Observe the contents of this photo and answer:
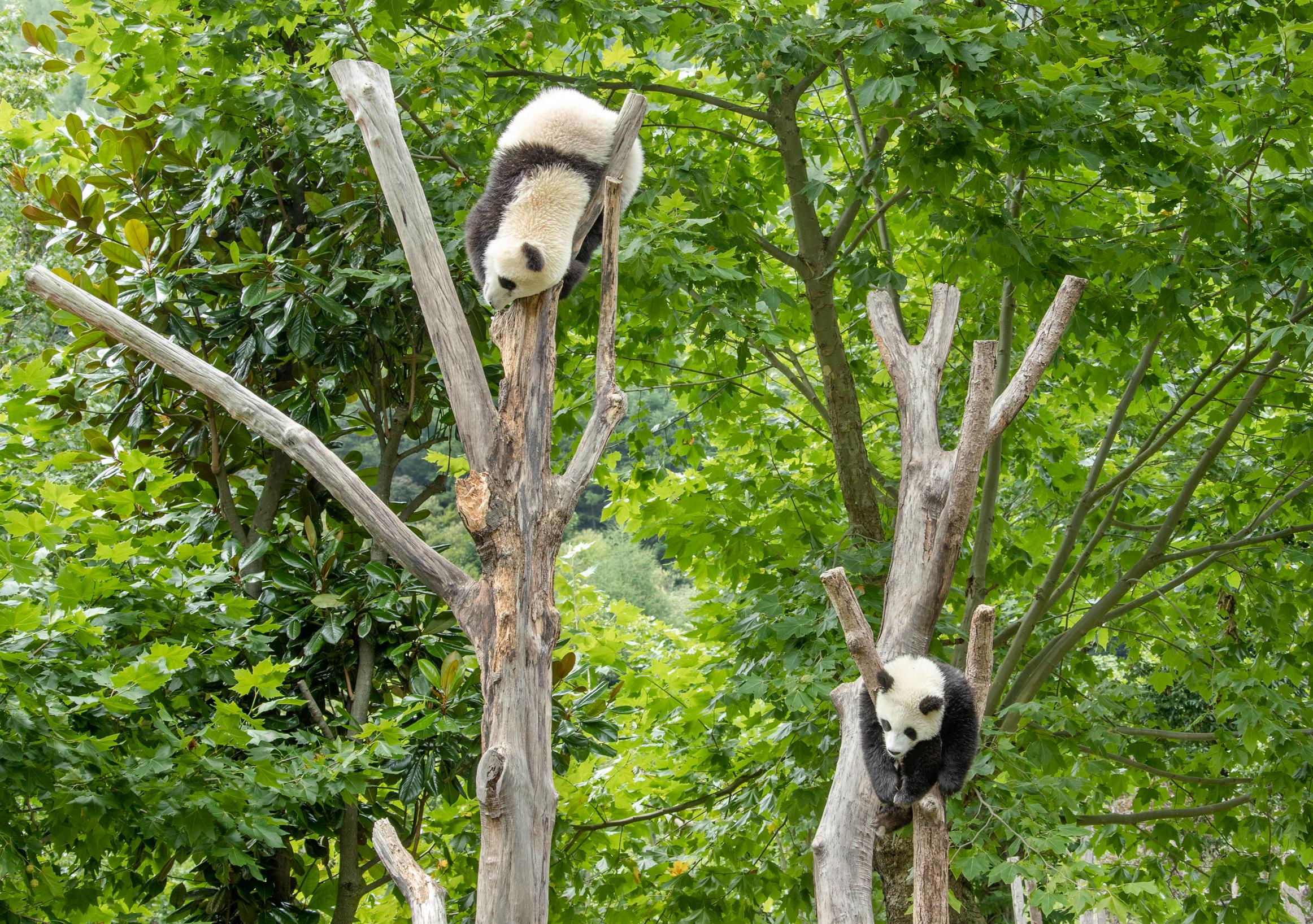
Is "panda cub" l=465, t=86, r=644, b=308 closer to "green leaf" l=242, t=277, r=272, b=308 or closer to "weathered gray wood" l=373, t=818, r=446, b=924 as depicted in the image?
"green leaf" l=242, t=277, r=272, b=308

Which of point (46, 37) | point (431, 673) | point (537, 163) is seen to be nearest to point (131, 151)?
point (46, 37)

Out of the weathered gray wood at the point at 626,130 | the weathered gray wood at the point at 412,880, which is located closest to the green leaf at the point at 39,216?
the weathered gray wood at the point at 626,130

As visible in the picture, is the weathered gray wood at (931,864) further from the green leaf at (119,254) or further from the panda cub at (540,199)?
the green leaf at (119,254)

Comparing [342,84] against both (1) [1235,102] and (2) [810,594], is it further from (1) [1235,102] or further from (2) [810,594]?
(1) [1235,102]

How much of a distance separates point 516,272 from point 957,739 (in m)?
1.87

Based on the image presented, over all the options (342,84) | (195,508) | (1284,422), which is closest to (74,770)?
(195,508)

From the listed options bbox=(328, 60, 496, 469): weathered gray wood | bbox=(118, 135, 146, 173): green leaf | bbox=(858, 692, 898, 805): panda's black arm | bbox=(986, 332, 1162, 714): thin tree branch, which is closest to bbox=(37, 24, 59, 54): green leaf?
bbox=(118, 135, 146, 173): green leaf

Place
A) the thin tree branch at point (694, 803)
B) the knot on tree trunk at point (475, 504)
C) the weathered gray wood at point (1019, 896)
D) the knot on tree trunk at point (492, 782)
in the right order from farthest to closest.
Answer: the thin tree branch at point (694, 803) < the weathered gray wood at point (1019, 896) < the knot on tree trunk at point (475, 504) < the knot on tree trunk at point (492, 782)

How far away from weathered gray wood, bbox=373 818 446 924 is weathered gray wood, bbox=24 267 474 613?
0.61 meters

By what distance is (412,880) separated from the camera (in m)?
2.49

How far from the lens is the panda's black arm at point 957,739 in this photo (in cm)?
260

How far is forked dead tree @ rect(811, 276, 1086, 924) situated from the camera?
2250 mm

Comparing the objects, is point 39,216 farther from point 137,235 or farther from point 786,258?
point 786,258

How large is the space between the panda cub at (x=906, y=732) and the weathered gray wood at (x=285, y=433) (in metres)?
1.08
